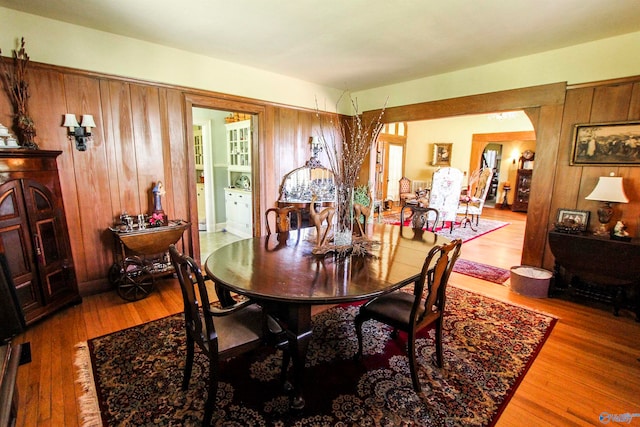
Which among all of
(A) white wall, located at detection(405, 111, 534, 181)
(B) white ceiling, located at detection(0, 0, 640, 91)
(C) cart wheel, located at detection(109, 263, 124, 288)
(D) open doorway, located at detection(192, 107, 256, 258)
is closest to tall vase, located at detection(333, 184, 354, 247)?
Result: (B) white ceiling, located at detection(0, 0, 640, 91)

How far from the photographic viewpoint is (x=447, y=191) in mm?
5801

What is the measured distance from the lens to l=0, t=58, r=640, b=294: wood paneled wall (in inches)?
111

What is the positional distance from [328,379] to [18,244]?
2.57m

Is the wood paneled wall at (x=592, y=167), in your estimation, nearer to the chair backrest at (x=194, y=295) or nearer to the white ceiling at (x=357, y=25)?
the white ceiling at (x=357, y=25)

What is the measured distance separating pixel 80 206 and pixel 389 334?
3.14 m

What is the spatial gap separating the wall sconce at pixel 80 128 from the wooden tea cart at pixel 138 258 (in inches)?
34.3

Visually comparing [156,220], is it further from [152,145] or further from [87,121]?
[87,121]

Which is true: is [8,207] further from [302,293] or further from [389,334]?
[389,334]

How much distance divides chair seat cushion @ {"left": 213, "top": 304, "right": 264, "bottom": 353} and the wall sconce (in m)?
2.37

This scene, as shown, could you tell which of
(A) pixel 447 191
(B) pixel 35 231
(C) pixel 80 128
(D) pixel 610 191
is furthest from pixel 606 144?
(B) pixel 35 231

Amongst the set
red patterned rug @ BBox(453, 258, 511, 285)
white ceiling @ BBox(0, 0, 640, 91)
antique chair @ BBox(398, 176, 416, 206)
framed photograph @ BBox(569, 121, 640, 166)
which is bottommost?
red patterned rug @ BBox(453, 258, 511, 285)

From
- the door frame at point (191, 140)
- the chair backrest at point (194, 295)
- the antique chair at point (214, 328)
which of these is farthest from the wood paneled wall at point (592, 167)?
the chair backrest at point (194, 295)

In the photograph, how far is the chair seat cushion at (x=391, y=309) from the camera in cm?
189

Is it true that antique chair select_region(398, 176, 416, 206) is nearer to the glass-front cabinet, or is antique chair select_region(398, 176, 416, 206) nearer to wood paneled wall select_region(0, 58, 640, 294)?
wood paneled wall select_region(0, 58, 640, 294)
